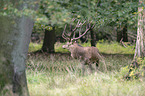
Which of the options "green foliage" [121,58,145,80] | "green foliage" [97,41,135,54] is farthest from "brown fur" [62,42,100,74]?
"green foliage" [97,41,135,54]

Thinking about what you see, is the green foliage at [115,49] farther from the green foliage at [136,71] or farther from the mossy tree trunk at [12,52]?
the mossy tree trunk at [12,52]

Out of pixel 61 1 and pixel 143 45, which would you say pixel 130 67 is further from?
pixel 61 1

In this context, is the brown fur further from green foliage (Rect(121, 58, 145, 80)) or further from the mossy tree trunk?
the mossy tree trunk

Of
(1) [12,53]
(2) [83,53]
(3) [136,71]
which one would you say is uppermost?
(1) [12,53]

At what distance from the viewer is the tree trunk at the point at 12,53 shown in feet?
15.9

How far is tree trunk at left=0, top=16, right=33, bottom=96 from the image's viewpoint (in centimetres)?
484

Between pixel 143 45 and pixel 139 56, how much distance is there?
402mm

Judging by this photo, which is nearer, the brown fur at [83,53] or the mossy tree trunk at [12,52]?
the mossy tree trunk at [12,52]

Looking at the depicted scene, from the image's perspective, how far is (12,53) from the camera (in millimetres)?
4891

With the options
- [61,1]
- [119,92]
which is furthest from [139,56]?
[61,1]

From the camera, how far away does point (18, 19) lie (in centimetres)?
482

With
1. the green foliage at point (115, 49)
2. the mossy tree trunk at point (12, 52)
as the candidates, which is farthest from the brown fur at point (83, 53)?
the green foliage at point (115, 49)

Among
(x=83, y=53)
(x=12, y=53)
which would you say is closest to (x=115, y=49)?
(x=83, y=53)

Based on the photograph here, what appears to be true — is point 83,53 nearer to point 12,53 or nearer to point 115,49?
point 12,53
